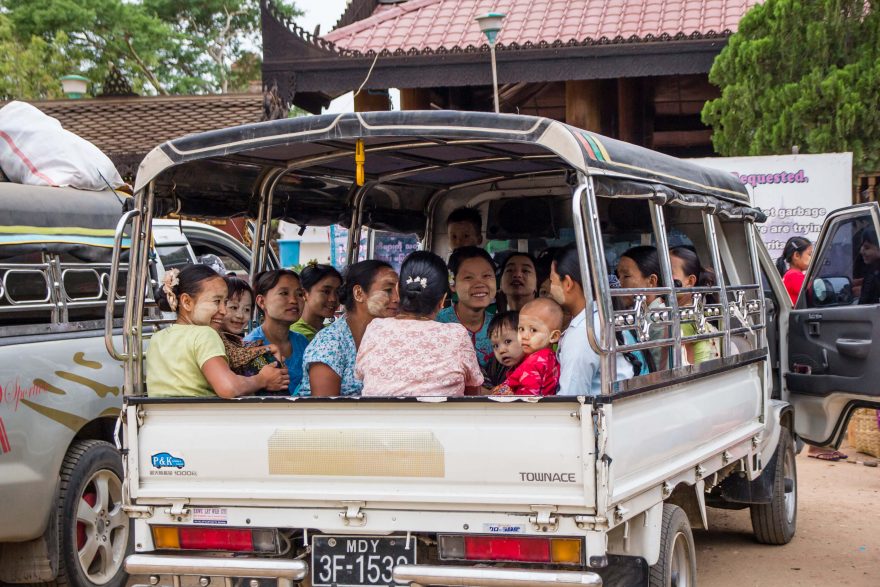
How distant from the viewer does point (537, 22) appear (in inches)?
545

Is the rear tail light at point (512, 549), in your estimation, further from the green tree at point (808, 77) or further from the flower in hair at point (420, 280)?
the green tree at point (808, 77)

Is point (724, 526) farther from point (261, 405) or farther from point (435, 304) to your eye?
point (261, 405)

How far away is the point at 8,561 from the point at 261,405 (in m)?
1.97

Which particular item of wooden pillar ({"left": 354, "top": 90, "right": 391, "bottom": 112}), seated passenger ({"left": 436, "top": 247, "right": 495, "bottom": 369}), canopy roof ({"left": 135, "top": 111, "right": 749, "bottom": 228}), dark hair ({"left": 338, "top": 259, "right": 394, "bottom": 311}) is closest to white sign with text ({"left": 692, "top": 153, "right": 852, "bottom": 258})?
canopy roof ({"left": 135, "top": 111, "right": 749, "bottom": 228})

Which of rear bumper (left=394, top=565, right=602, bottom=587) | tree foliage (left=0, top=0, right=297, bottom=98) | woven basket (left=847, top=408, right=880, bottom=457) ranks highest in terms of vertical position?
tree foliage (left=0, top=0, right=297, bottom=98)

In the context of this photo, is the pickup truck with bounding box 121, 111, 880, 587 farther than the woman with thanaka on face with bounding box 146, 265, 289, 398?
No

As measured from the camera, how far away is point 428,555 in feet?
13.7

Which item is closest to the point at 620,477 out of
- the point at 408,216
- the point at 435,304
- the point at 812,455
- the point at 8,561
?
the point at 435,304

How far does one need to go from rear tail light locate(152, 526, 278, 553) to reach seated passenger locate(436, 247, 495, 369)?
1.86 metres

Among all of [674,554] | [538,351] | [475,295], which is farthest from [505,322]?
[674,554]

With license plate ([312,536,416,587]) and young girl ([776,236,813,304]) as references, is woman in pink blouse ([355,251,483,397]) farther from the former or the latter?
young girl ([776,236,813,304])

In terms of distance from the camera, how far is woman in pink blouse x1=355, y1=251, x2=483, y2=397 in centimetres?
436

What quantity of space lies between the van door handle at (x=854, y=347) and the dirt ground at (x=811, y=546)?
1.17 meters

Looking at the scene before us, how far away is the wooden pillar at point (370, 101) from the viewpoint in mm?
14953
